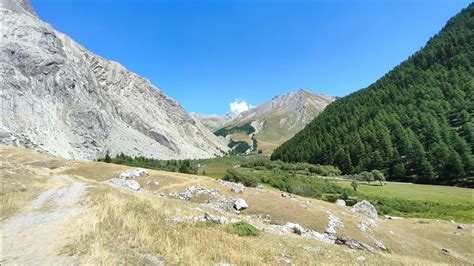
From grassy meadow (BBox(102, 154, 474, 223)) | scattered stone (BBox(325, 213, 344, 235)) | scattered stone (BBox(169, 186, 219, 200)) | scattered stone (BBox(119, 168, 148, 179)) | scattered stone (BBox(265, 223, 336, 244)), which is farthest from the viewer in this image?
grassy meadow (BBox(102, 154, 474, 223))

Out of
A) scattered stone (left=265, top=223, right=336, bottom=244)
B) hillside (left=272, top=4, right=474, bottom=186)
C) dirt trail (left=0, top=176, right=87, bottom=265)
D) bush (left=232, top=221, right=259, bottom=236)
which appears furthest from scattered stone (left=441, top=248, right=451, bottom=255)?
hillside (left=272, top=4, right=474, bottom=186)

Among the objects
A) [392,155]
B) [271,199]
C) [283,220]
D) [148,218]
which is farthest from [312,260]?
[392,155]

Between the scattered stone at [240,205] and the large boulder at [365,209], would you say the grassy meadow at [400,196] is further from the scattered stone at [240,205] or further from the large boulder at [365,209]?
the scattered stone at [240,205]

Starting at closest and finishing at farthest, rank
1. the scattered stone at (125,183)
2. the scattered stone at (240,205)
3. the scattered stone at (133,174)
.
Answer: the scattered stone at (240,205), the scattered stone at (125,183), the scattered stone at (133,174)

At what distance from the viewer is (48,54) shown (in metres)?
197

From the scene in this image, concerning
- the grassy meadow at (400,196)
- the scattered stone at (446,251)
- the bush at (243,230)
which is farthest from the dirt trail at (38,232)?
the grassy meadow at (400,196)

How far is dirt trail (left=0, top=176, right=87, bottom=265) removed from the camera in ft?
46.5

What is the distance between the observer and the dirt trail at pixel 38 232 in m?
14.2

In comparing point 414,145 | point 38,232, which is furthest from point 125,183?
point 414,145

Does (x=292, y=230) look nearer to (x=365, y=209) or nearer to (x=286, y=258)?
(x=286, y=258)

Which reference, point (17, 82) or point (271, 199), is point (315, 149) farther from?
point (17, 82)

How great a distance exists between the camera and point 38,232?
61.5ft

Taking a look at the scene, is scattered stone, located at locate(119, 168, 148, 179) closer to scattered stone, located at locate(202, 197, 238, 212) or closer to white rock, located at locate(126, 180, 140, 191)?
white rock, located at locate(126, 180, 140, 191)

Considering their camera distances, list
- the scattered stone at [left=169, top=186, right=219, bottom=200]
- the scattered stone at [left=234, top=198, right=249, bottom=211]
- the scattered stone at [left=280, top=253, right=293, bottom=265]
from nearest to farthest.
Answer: the scattered stone at [left=280, top=253, right=293, bottom=265] → the scattered stone at [left=234, top=198, right=249, bottom=211] → the scattered stone at [left=169, top=186, right=219, bottom=200]
